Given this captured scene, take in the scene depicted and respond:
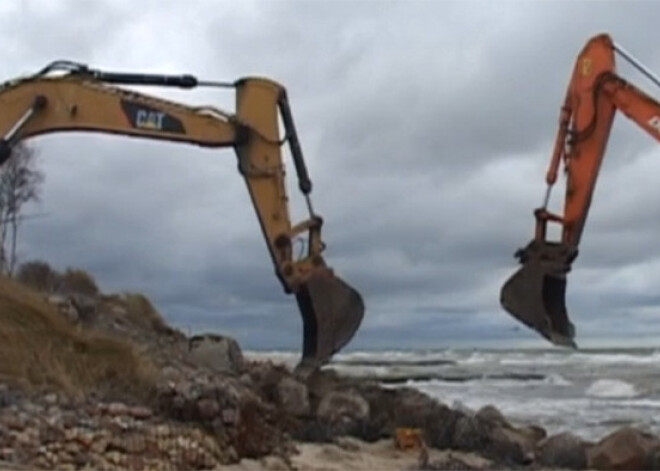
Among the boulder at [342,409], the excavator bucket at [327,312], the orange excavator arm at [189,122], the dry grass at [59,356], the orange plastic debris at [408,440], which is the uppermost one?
the orange excavator arm at [189,122]

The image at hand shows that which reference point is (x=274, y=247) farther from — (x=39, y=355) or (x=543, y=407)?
(x=543, y=407)

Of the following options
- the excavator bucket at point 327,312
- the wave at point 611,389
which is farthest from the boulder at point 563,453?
the wave at point 611,389

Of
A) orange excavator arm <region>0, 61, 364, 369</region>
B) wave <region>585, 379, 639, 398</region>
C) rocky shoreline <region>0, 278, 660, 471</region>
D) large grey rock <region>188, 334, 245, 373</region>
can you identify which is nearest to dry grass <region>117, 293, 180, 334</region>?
large grey rock <region>188, 334, 245, 373</region>

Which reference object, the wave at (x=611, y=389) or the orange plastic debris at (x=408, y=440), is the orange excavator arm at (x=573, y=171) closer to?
the orange plastic debris at (x=408, y=440)

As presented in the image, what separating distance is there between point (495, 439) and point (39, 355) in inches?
230

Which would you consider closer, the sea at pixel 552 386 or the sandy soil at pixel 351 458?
the sandy soil at pixel 351 458

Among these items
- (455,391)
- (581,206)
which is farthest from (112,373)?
(455,391)

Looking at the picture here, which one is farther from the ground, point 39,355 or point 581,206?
point 581,206

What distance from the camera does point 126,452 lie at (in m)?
10.9

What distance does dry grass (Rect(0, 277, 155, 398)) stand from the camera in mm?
13484

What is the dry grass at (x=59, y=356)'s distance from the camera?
44.2 feet

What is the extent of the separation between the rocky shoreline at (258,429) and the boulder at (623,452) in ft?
0.05

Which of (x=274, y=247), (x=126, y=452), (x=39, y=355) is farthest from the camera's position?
(x=274, y=247)

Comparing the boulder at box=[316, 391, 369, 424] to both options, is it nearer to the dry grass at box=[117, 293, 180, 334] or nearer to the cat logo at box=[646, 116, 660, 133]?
the cat logo at box=[646, 116, 660, 133]
